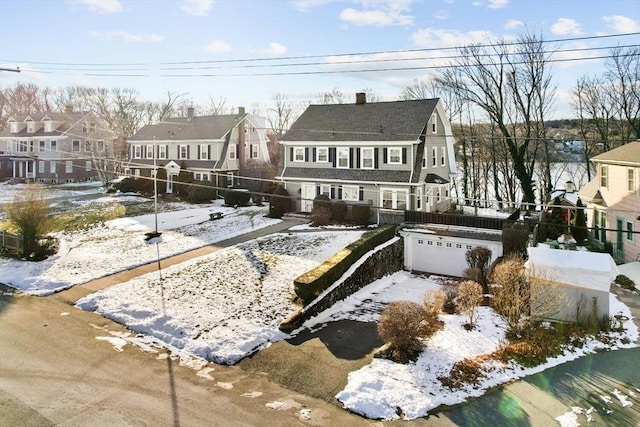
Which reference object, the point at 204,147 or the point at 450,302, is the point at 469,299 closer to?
the point at 450,302

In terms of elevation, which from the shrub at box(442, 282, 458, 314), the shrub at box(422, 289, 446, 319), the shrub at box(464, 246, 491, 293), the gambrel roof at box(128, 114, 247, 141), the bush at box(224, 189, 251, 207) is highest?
the gambrel roof at box(128, 114, 247, 141)

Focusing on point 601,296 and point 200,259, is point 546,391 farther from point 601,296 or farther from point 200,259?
point 200,259

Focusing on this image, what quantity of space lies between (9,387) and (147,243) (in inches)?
550

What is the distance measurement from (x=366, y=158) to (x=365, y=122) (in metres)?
2.93

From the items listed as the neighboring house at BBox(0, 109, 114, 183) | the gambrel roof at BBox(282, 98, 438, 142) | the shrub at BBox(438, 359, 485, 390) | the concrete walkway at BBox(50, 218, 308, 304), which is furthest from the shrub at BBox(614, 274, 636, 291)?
the neighboring house at BBox(0, 109, 114, 183)

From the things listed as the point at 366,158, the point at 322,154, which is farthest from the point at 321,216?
the point at 322,154

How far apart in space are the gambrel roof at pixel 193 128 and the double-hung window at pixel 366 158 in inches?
656

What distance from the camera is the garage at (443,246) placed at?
76.5 feet

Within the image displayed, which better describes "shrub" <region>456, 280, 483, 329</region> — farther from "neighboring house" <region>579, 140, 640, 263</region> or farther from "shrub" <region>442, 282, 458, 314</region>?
"neighboring house" <region>579, 140, 640, 263</region>

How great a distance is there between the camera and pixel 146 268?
19469 mm

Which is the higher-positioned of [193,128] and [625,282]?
[193,128]

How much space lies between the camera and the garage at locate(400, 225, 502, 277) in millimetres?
23312

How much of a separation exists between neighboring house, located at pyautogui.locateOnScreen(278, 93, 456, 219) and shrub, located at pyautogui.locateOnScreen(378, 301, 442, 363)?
13.9m

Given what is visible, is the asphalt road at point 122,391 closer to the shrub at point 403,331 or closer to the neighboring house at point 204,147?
the shrub at point 403,331
